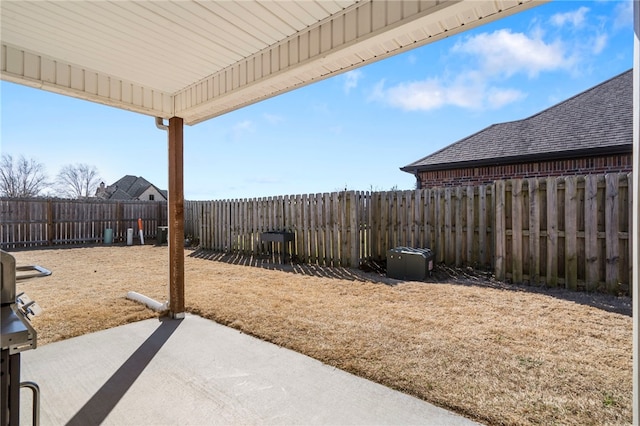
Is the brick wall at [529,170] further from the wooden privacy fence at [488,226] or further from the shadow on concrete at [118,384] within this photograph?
the shadow on concrete at [118,384]

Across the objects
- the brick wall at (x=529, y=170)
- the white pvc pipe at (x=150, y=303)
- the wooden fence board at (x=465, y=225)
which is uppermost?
the brick wall at (x=529, y=170)

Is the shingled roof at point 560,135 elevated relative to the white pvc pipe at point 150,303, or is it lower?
elevated

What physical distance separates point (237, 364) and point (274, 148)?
11409 millimetres

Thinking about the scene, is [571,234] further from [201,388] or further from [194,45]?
[194,45]

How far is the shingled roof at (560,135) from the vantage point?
6727mm

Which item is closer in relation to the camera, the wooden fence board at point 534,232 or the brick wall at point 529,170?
the wooden fence board at point 534,232

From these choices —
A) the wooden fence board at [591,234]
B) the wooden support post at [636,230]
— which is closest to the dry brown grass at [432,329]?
the wooden fence board at [591,234]

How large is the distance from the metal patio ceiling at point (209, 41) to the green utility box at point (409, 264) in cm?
369

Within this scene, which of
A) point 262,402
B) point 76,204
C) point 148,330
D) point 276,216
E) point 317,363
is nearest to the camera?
point 262,402

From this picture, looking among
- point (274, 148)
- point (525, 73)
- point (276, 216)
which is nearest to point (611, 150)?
point (525, 73)

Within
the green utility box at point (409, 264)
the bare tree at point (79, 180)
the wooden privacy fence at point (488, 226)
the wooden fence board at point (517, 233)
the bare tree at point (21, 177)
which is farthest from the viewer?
the bare tree at point (79, 180)

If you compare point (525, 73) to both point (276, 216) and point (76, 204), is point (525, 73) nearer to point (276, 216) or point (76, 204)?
point (276, 216)

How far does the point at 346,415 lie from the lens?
185cm

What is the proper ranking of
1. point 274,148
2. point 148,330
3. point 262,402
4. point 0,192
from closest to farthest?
point 262,402 < point 148,330 < point 274,148 < point 0,192
